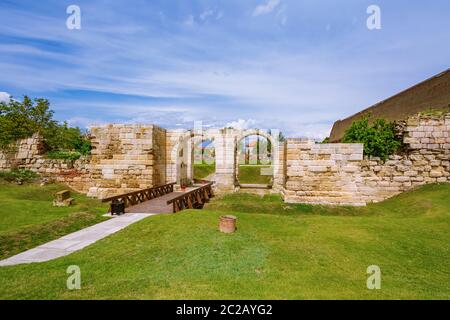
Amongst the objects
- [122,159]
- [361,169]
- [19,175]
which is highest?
[122,159]

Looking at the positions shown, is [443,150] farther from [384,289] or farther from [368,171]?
[384,289]

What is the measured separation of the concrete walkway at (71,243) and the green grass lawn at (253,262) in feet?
1.48

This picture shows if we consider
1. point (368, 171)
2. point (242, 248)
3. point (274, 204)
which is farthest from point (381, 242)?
point (368, 171)

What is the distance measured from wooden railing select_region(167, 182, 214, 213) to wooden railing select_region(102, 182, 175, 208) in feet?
7.36

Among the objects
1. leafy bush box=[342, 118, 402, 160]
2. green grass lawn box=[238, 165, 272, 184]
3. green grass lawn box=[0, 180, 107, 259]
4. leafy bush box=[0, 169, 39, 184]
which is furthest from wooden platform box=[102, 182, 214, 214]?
green grass lawn box=[238, 165, 272, 184]

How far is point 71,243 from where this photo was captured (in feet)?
20.7

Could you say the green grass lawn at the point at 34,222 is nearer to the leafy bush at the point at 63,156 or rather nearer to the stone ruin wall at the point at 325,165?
the stone ruin wall at the point at 325,165

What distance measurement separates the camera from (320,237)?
6.94 m

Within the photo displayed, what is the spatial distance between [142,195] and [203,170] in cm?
1770

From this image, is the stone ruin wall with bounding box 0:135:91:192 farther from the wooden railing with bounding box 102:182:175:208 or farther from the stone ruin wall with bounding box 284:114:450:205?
the stone ruin wall with bounding box 284:114:450:205

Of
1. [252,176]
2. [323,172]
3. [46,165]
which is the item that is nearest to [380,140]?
[323,172]

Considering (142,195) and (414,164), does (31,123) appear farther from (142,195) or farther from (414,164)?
(414,164)

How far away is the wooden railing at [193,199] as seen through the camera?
9703mm
